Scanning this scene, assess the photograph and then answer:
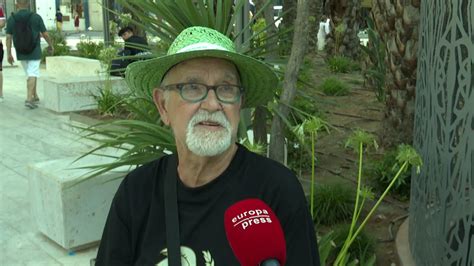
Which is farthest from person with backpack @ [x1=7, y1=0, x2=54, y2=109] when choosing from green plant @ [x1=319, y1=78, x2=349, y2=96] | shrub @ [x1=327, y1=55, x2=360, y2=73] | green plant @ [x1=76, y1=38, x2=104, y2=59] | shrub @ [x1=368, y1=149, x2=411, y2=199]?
shrub @ [x1=368, y1=149, x2=411, y2=199]

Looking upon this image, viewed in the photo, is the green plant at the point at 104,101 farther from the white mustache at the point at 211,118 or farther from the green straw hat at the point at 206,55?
the white mustache at the point at 211,118

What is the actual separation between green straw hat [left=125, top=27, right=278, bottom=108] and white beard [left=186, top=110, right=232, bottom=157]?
0.62 feet

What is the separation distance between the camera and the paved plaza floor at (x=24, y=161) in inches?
207

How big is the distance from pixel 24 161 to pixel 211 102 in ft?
21.0

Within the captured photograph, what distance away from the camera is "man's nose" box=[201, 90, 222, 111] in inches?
87.1

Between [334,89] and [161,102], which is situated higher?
[161,102]

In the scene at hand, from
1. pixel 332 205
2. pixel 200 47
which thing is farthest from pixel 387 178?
pixel 200 47

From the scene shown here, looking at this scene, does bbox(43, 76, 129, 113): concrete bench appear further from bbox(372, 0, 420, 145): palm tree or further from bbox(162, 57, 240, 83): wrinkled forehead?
bbox(162, 57, 240, 83): wrinkled forehead

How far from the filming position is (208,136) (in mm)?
2197

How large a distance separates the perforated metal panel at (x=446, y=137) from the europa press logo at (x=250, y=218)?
1788mm

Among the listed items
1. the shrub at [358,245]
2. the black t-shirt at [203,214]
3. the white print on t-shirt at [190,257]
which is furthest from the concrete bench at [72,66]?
the white print on t-shirt at [190,257]

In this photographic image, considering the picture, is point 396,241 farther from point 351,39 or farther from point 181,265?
point 351,39

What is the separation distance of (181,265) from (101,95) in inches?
352

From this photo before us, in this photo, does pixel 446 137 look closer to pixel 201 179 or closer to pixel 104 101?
pixel 201 179
